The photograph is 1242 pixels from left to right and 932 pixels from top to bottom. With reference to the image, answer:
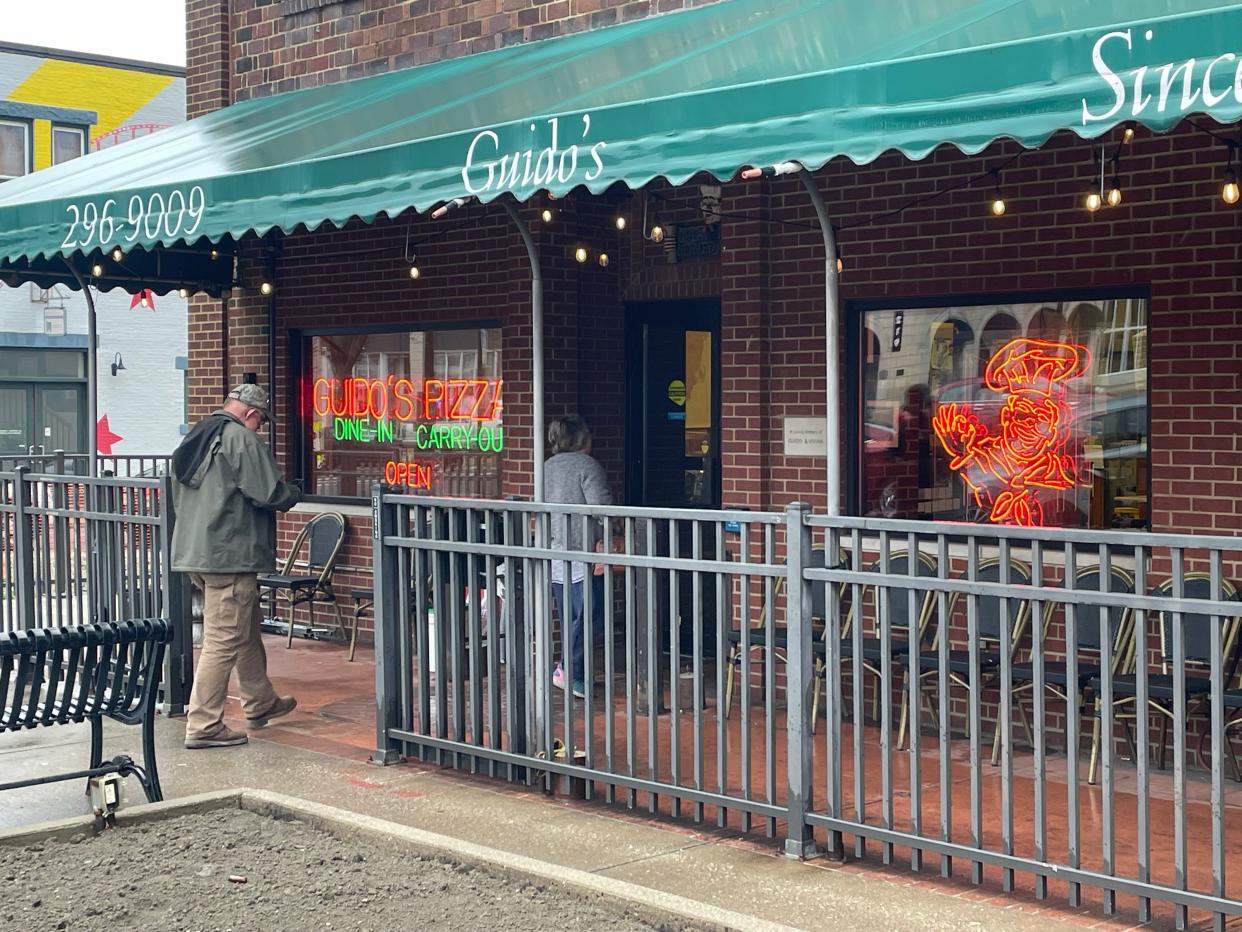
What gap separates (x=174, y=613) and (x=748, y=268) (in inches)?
142

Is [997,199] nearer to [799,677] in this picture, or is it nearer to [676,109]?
[676,109]

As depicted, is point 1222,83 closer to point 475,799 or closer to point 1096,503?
→ point 1096,503

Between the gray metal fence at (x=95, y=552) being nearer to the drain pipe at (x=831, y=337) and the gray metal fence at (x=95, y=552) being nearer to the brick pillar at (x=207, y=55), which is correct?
the drain pipe at (x=831, y=337)

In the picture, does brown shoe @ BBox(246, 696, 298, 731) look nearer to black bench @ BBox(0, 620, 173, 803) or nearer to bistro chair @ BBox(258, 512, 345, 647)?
black bench @ BBox(0, 620, 173, 803)

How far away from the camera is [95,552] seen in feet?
29.2

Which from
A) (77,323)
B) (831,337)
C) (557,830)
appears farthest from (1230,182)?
(77,323)

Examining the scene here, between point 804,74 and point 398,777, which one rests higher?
point 804,74

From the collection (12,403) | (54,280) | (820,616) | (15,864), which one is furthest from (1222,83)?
(12,403)

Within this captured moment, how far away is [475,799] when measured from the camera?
6.63 metres

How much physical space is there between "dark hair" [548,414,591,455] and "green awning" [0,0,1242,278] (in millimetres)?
1719

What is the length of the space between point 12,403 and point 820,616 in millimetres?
24028

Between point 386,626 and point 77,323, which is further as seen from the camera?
point 77,323

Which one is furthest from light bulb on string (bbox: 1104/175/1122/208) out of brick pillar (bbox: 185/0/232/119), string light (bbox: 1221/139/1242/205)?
brick pillar (bbox: 185/0/232/119)

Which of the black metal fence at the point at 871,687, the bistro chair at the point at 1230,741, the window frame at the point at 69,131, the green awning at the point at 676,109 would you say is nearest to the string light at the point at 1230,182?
the green awning at the point at 676,109
